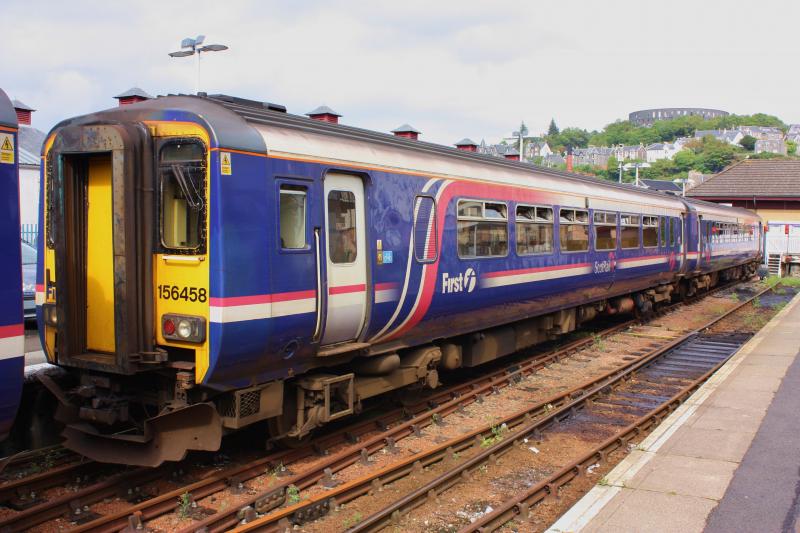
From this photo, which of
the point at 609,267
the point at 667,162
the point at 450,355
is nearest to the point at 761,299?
the point at 609,267

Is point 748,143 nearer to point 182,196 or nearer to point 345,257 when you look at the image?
point 345,257

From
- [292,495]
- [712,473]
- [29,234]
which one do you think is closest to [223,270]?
[292,495]

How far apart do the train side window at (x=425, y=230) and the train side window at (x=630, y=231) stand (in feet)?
24.5

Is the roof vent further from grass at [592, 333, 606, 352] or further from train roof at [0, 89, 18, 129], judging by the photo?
grass at [592, 333, 606, 352]

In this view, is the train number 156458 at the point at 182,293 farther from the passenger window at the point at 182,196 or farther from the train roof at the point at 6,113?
the train roof at the point at 6,113

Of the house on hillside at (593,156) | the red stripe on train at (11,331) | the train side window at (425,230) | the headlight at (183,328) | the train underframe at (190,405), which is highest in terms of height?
the house on hillside at (593,156)

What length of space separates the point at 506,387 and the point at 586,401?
1.28 metres

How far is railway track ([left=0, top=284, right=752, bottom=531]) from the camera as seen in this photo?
17.9ft

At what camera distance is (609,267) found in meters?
13.9

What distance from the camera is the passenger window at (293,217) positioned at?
6.30 m

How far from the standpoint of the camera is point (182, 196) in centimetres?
598

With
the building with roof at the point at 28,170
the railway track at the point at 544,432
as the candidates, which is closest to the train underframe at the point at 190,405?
the railway track at the point at 544,432

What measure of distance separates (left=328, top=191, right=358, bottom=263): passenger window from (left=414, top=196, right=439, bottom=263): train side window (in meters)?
1.12

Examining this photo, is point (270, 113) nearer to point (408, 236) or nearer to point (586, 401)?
point (408, 236)
